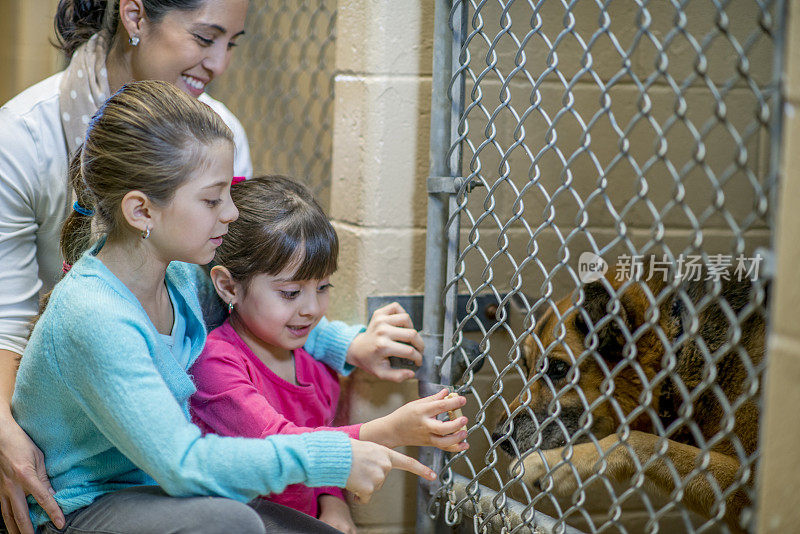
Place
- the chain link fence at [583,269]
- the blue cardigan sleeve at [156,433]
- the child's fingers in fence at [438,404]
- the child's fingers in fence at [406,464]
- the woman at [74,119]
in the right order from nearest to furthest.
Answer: the blue cardigan sleeve at [156,433] → the child's fingers in fence at [406,464] → the child's fingers in fence at [438,404] → the chain link fence at [583,269] → the woman at [74,119]

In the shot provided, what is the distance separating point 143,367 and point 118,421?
0.42ft

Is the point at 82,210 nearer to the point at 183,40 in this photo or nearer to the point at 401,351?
the point at 183,40

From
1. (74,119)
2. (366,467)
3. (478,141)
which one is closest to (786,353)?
(366,467)

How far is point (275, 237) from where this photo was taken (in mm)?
2199

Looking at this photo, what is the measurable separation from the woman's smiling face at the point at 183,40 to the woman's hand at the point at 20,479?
3.74 feet

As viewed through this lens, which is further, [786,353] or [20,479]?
[20,479]

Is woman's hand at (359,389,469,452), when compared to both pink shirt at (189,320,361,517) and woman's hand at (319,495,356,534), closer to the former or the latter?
pink shirt at (189,320,361,517)

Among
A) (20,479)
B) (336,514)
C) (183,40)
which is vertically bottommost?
(336,514)

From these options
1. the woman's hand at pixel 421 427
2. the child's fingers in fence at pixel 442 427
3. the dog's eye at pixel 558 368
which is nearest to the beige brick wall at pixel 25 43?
the dog's eye at pixel 558 368

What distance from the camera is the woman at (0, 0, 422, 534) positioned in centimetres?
231

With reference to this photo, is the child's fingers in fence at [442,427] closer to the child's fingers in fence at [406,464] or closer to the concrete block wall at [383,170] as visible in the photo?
the child's fingers in fence at [406,464]

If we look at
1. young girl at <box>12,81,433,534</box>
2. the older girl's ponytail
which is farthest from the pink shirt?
the older girl's ponytail

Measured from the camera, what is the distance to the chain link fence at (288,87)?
3.32m

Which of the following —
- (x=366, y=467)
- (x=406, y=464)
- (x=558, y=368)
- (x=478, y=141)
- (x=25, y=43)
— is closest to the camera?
(x=366, y=467)
